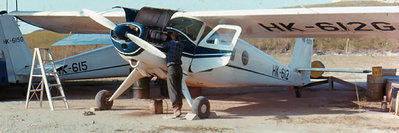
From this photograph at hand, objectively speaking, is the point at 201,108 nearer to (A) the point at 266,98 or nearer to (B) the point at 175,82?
(B) the point at 175,82

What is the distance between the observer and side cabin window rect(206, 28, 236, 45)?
30.1ft

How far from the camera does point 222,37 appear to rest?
30.3 feet

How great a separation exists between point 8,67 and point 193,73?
18.3 ft

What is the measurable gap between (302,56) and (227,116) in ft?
17.4

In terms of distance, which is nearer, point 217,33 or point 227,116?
point 227,116

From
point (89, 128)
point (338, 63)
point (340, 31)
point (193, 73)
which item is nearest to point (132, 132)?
point (89, 128)

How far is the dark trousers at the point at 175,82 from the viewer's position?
8.48m

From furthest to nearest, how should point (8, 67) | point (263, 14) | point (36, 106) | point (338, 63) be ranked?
1. point (338, 63)
2. point (8, 67)
3. point (36, 106)
4. point (263, 14)

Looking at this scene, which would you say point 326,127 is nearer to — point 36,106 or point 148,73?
point 148,73

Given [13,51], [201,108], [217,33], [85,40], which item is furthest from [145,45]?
[85,40]

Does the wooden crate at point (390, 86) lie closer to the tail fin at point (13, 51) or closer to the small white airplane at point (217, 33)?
the small white airplane at point (217, 33)

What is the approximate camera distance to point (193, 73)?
9.52 m

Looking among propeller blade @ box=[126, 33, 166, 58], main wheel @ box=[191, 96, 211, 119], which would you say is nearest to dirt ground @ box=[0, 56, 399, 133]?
main wheel @ box=[191, 96, 211, 119]

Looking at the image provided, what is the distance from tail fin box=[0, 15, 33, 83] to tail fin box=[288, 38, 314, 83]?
7.24m
